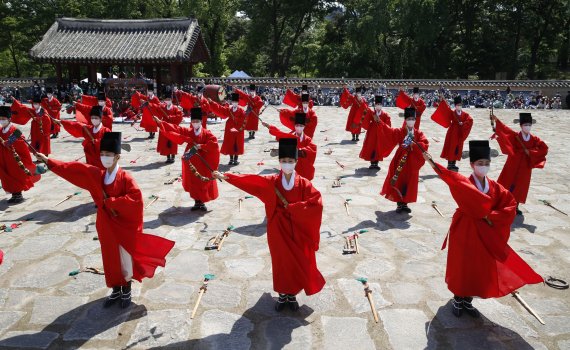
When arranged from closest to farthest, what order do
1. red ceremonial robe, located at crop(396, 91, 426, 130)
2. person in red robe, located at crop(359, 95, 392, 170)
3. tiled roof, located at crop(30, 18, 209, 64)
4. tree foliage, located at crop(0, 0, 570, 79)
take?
person in red robe, located at crop(359, 95, 392, 170), red ceremonial robe, located at crop(396, 91, 426, 130), tiled roof, located at crop(30, 18, 209, 64), tree foliage, located at crop(0, 0, 570, 79)

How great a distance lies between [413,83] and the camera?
3206 centimetres

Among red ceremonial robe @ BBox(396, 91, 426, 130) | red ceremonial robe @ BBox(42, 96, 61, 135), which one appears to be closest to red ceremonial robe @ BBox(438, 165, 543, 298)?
red ceremonial robe @ BBox(396, 91, 426, 130)

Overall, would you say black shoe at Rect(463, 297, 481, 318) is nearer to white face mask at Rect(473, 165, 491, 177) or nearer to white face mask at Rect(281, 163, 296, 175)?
white face mask at Rect(473, 165, 491, 177)

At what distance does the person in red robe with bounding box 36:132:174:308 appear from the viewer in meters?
5.36

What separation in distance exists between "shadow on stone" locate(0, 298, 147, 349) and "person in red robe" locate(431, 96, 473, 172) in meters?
9.93

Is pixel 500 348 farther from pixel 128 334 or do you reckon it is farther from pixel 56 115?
pixel 56 115

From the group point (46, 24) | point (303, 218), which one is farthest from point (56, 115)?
point (46, 24)

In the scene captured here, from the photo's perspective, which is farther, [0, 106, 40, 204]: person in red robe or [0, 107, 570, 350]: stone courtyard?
[0, 106, 40, 204]: person in red robe

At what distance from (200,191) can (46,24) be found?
34.4m

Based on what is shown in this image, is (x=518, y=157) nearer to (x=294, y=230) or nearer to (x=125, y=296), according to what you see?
(x=294, y=230)

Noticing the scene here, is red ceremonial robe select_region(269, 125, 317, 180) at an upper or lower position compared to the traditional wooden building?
lower

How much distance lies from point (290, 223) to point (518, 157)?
223 inches

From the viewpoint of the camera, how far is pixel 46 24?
3612cm

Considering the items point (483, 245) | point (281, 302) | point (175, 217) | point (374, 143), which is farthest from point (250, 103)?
point (483, 245)
